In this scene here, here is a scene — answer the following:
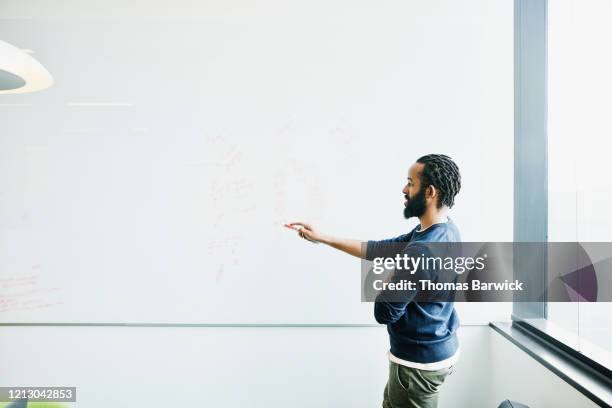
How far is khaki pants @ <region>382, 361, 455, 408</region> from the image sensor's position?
1.26 metres

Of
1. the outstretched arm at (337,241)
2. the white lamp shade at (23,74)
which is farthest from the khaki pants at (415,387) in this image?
the white lamp shade at (23,74)

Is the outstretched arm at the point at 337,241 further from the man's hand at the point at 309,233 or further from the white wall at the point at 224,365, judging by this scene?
the white wall at the point at 224,365

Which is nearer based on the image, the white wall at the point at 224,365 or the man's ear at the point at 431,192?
the man's ear at the point at 431,192

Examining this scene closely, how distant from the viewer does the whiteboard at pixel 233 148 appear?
1625 millimetres

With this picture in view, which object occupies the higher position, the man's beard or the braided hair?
the braided hair

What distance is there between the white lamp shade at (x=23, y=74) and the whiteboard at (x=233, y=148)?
0.16 ft

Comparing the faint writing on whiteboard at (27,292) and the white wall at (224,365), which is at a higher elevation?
the faint writing on whiteboard at (27,292)

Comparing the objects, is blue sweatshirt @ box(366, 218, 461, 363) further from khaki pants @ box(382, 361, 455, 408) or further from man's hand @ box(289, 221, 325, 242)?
man's hand @ box(289, 221, 325, 242)

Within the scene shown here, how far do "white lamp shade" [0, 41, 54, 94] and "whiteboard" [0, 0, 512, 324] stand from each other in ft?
0.16

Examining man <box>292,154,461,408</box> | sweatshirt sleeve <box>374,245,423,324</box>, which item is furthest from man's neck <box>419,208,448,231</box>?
sweatshirt sleeve <box>374,245,423,324</box>

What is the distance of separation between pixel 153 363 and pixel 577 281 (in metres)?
1.81

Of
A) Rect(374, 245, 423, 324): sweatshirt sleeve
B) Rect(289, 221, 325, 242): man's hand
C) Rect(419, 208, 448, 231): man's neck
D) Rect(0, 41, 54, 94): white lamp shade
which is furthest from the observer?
Rect(0, 41, 54, 94): white lamp shade

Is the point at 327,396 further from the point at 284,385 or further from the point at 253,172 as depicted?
the point at 253,172

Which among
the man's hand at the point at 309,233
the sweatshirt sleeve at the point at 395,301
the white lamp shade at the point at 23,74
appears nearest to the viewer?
the sweatshirt sleeve at the point at 395,301
